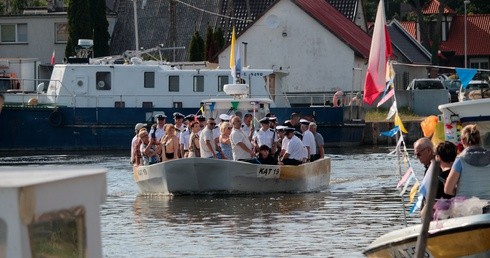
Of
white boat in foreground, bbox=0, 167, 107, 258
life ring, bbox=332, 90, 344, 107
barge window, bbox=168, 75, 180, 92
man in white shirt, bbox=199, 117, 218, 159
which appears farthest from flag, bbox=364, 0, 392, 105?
life ring, bbox=332, 90, 344, 107

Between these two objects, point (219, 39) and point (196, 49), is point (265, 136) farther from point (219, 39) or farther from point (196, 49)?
point (219, 39)

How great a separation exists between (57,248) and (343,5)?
6117 centimetres

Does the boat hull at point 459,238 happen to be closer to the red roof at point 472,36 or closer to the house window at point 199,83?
the house window at point 199,83

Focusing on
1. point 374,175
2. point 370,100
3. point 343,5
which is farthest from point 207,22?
point 370,100

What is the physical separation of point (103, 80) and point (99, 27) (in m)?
19.0

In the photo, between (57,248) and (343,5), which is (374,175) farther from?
(343,5)

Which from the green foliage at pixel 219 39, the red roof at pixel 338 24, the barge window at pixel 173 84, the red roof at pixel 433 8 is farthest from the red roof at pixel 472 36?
the barge window at pixel 173 84

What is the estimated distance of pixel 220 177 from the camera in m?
25.3

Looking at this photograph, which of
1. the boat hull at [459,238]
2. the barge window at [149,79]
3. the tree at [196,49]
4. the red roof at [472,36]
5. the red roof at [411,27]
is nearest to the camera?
the boat hull at [459,238]

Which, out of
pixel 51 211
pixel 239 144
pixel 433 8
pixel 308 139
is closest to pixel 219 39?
pixel 433 8

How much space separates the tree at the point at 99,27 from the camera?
60.7 m

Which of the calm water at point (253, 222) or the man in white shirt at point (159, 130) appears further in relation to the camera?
the man in white shirt at point (159, 130)

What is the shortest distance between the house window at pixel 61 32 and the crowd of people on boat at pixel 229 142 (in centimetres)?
3639

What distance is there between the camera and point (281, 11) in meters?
55.5
